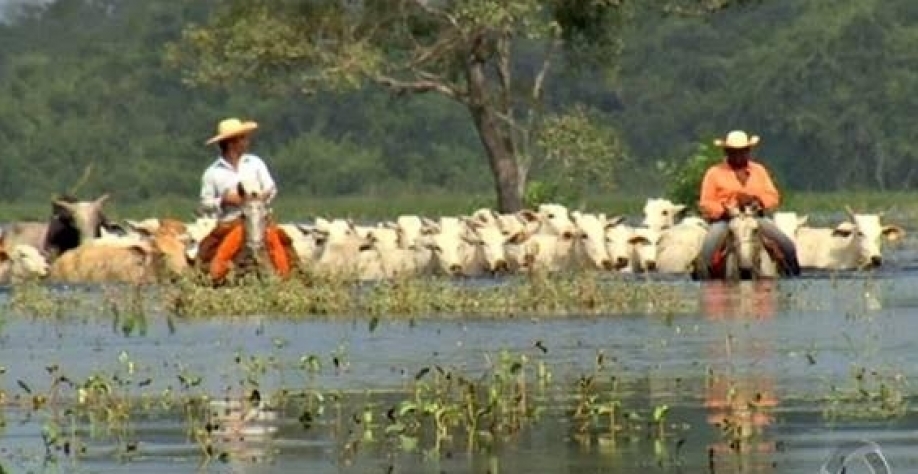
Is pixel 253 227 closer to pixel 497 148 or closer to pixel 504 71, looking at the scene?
pixel 504 71

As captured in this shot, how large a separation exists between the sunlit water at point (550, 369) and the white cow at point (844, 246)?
575cm

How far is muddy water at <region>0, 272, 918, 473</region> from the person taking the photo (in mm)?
12570

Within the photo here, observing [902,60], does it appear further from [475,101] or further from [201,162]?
[475,101]

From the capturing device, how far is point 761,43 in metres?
97.8

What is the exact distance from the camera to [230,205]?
2528 cm

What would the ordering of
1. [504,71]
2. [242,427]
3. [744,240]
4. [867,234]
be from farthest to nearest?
[504,71] < [867,234] < [744,240] < [242,427]

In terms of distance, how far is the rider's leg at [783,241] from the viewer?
28609 mm

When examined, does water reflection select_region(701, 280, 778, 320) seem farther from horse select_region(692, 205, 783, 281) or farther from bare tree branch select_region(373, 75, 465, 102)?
bare tree branch select_region(373, 75, 465, 102)

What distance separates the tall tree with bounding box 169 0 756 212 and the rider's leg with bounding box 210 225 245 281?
2119 cm

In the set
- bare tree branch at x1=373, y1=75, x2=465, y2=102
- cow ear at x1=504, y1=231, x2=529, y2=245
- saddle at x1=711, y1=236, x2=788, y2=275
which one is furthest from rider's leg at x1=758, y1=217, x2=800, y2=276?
bare tree branch at x1=373, y1=75, x2=465, y2=102

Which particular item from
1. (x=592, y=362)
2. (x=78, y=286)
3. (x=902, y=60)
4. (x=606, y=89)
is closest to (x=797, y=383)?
(x=592, y=362)

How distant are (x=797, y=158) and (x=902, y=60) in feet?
10.7

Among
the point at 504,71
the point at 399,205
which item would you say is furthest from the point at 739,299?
the point at 399,205

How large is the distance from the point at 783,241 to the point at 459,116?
63564mm
